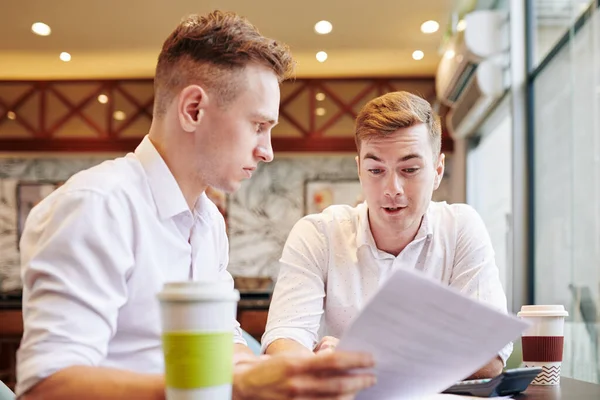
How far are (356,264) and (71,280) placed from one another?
1.02 m

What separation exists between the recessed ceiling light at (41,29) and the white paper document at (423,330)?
5.04m

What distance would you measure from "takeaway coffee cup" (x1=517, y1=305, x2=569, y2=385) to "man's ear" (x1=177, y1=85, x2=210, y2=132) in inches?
29.1

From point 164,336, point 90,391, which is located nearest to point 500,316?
point 164,336

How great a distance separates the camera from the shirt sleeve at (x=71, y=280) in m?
0.83

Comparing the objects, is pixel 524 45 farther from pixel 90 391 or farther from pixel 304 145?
pixel 90 391

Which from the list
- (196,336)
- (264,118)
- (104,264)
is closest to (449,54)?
(264,118)

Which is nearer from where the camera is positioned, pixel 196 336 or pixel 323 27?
pixel 196 336

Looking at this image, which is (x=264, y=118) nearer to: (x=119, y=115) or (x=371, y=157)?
(x=371, y=157)

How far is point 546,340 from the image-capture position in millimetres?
1299

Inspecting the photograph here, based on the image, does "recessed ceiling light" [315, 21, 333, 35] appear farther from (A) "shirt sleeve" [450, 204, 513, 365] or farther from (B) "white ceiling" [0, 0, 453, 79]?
(A) "shirt sleeve" [450, 204, 513, 365]

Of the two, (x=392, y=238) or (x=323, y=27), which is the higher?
(x=323, y=27)

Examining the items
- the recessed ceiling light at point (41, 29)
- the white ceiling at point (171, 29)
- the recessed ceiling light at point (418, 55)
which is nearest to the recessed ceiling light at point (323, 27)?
the white ceiling at point (171, 29)

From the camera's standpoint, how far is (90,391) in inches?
31.8

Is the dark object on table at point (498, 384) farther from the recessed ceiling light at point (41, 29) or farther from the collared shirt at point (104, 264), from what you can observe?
the recessed ceiling light at point (41, 29)
